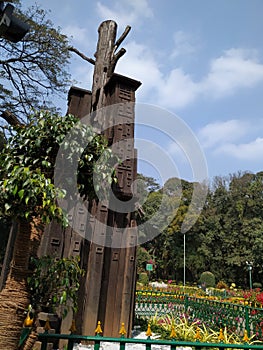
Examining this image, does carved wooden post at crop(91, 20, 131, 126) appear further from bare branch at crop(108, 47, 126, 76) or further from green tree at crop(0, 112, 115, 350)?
green tree at crop(0, 112, 115, 350)

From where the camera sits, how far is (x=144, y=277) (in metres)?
21.2

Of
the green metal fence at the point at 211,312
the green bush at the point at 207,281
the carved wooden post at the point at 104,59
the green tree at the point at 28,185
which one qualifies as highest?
the carved wooden post at the point at 104,59

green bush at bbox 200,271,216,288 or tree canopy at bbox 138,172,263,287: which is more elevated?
tree canopy at bbox 138,172,263,287

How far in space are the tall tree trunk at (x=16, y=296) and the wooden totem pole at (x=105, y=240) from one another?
7.70 feet

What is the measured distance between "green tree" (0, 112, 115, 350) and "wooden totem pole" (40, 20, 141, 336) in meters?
2.35

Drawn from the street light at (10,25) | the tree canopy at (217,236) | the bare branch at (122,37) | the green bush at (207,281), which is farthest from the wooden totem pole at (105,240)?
the tree canopy at (217,236)

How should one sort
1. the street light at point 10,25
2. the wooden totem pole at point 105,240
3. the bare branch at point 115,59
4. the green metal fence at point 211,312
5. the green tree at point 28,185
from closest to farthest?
the green tree at point 28,185 < the street light at point 10,25 < the wooden totem pole at point 105,240 < the bare branch at point 115,59 < the green metal fence at point 211,312

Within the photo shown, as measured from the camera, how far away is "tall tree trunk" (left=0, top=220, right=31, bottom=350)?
1.83m

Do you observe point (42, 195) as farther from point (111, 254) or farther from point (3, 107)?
point (3, 107)

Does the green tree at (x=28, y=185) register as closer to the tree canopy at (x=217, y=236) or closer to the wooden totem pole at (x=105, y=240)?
the wooden totem pole at (x=105, y=240)

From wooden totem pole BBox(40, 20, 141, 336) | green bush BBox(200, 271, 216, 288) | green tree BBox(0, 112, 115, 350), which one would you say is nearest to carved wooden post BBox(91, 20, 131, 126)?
wooden totem pole BBox(40, 20, 141, 336)

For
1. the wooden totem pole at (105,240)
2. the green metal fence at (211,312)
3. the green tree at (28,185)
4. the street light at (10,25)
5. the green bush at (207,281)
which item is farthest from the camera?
the green bush at (207,281)

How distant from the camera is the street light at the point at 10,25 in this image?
76.6 inches

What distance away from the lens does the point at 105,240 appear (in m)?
4.71
